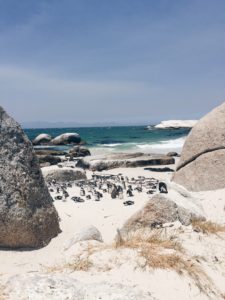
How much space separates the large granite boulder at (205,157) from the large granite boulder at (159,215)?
4859 mm

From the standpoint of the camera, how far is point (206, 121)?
13234mm

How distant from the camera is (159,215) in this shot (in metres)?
7.26

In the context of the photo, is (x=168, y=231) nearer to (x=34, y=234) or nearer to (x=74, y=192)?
(x=34, y=234)

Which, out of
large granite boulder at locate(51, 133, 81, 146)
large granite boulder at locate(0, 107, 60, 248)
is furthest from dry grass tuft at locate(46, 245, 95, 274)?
large granite boulder at locate(51, 133, 81, 146)

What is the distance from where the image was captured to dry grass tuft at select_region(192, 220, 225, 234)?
273 inches

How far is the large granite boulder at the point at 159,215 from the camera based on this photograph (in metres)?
7.21

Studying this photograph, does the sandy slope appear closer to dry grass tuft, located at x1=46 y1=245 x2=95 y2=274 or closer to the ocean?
dry grass tuft, located at x1=46 y1=245 x2=95 y2=274

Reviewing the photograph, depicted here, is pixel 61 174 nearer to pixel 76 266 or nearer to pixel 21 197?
pixel 21 197

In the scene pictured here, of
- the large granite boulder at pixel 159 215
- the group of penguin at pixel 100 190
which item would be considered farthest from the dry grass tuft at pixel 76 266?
the group of penguin at pixel 100 190

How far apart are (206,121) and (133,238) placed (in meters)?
7.73

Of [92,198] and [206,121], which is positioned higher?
[206,121]

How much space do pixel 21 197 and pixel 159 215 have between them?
104 inches

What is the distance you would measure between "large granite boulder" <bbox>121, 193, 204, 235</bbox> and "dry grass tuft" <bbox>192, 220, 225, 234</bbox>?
19 cm

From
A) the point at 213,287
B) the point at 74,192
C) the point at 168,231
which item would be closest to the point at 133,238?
the point at 168,231
